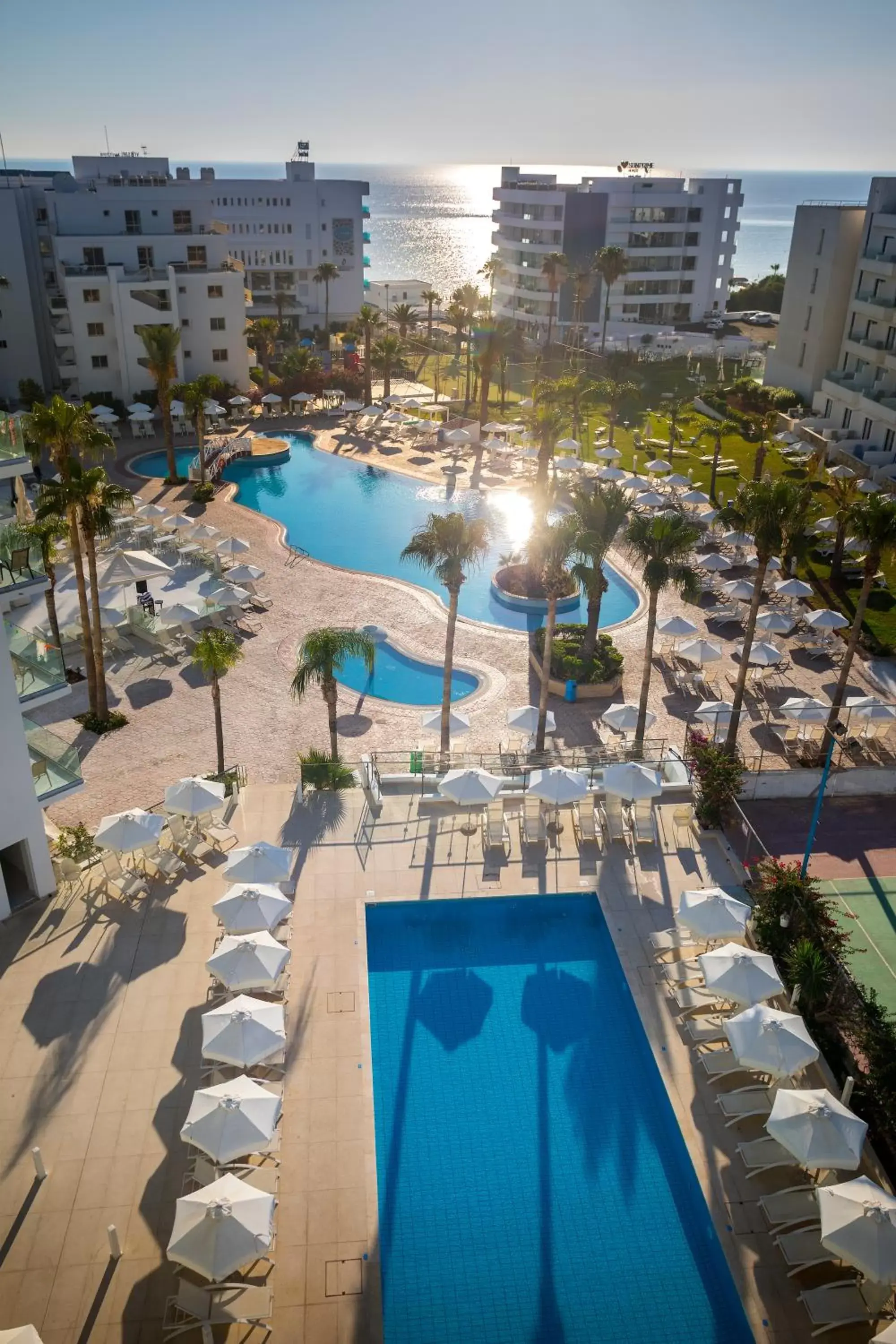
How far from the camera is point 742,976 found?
1764cm

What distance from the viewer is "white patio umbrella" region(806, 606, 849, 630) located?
3180cm

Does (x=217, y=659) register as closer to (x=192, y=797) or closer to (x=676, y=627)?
(x=192, y=797)

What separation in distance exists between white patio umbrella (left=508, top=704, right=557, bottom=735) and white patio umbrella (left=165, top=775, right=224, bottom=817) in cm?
809

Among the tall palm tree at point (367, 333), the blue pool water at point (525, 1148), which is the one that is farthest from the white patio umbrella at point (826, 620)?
the tall palm tree at point (367, 333)

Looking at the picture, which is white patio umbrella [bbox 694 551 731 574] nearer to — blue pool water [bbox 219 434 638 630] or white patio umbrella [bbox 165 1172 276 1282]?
blue pool water [bbox 219 434 638 630]

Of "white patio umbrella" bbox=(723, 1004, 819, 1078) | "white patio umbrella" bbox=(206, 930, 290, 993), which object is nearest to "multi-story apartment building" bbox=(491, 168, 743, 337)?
"white patio umbrella" bbox=(206, 930, 290, 993)

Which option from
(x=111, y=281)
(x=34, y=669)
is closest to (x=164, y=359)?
(x=111, y=281)

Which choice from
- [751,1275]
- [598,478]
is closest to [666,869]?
[751,1275]

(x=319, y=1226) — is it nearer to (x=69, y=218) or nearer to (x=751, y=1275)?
(x=751, y=1275)

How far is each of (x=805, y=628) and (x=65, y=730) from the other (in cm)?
2378

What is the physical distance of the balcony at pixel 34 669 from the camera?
19.5 m

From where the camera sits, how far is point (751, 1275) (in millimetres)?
14086

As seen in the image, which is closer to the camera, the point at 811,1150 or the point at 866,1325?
the point at 866,1325

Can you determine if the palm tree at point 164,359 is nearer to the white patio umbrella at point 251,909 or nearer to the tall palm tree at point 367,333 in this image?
the tall palm tree at point 367,333
